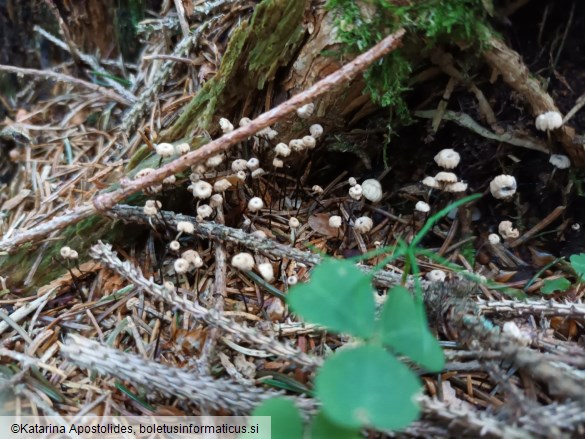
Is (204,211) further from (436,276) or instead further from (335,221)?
(436,276)

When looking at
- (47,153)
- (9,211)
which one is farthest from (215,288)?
(47,153)

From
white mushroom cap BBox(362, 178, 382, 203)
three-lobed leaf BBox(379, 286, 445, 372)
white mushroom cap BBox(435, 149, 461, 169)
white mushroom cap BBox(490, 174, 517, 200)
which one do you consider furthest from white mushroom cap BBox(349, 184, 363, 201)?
three-lobed leaf BBox(379, 286, 445, 372)

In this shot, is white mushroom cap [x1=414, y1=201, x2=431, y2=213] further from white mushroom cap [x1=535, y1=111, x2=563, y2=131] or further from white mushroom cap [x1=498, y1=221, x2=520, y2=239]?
white mushroom cap [x1=535, y1=111, x2=563, y2=131]

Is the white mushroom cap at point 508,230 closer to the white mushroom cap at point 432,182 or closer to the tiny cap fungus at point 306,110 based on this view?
the white mushroom cap at point 432,182

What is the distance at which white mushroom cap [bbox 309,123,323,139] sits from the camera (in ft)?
8.10

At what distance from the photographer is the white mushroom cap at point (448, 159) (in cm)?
237

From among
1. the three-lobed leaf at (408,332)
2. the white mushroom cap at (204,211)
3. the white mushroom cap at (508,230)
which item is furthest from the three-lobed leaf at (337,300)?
the white mushroom cap at (508,230)

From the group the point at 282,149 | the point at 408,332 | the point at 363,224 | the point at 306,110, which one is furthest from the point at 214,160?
the point at 408,332

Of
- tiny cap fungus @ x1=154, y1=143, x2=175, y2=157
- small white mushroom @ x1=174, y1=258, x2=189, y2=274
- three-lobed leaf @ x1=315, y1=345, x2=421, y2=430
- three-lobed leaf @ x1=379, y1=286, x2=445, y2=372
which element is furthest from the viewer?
tiny cap fungus @ x1=154, y1=143, x2=175, y2=157

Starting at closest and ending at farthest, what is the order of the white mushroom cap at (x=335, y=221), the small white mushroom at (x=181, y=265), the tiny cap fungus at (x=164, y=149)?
the small white mushroom at (x=181, y=265) < the tiny cap fungus at (x=164, y=149) < the white mushroom cap at (x=335, y=221)

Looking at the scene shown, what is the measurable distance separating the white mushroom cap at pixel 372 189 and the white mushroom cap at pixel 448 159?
35cm

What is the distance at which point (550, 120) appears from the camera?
2.17 m

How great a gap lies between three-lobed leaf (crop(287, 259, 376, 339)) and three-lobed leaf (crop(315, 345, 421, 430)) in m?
0.08

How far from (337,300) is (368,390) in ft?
0.86
